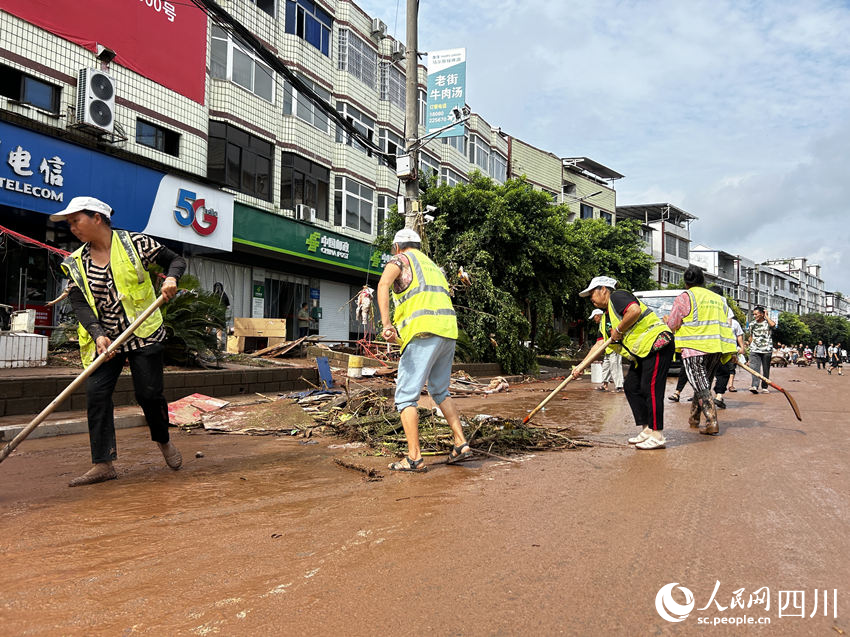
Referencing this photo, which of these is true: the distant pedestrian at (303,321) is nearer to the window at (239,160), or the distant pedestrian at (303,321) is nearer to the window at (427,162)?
the window at (239,160)

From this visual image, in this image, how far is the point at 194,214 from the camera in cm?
1620

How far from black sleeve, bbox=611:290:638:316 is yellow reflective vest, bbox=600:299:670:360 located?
40mm

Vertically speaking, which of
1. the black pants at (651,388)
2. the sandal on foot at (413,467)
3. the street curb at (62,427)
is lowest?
the street curb at (62,427)

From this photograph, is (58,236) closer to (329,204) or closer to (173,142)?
(173,142)

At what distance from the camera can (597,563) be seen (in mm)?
2625

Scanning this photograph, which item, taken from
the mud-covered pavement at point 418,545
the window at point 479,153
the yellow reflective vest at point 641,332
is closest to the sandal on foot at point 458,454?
the mud-covered pavement at point 418,545

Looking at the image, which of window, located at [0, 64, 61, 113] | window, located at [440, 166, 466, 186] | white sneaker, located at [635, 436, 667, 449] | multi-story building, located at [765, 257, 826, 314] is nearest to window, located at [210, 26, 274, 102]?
window, located at [0, 64, 61, 113]

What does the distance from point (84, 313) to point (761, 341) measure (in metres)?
12.4

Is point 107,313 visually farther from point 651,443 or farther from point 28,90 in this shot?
point 28,90

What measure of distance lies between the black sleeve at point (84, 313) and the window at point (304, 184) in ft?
54.5

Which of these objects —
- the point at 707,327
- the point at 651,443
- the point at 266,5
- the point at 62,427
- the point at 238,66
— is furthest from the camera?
the point at 266,5

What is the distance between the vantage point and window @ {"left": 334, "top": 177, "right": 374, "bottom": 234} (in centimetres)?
2308

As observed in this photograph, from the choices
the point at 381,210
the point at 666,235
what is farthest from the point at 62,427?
the point at 666,235

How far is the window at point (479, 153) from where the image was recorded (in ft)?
111
